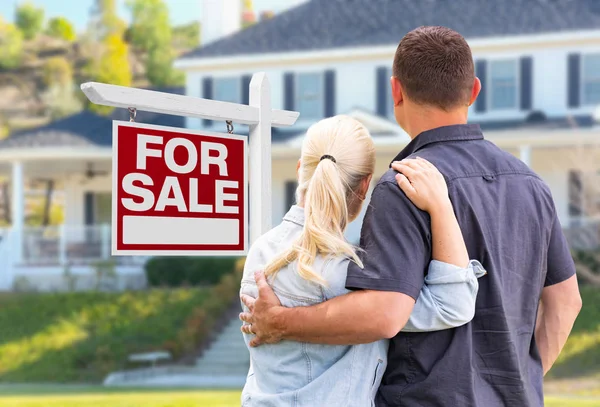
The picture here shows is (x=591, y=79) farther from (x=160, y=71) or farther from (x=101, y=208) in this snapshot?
(x=160, y=71)

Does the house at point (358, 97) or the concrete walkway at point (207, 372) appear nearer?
the concrete walkway at point (207, 372)

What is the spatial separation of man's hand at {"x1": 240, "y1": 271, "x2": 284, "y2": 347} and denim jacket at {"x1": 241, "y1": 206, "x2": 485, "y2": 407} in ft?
0.08

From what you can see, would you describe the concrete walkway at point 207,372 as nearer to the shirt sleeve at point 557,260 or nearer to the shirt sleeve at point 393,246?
the shirt sleeve at point 557,260

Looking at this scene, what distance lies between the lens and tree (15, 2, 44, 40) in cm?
8581

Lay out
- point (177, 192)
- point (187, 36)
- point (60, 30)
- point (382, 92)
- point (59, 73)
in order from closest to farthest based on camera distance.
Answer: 1. point (177, 192)
2. point (382, 92)
3. point (59, 73)
4. point (187, 36)
5. point (60, 30)

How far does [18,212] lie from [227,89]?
6.52 m

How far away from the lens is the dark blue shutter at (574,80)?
80.8 feet

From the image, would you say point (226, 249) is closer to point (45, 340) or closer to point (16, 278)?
point (45, 340)

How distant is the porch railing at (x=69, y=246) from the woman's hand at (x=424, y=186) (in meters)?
22.6

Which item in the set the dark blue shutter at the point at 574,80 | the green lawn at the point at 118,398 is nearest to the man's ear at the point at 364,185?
the green lawn at the point at 118,398

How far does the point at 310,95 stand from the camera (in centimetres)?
2692

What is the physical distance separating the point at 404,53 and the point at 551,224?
0.69 m

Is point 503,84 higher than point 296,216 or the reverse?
higher

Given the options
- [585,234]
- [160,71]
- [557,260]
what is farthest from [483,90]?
[160,71]
